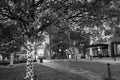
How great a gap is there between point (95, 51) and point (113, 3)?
49506mm

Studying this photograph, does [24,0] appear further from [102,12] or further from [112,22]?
[112,22]

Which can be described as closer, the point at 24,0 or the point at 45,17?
the point at 24,0

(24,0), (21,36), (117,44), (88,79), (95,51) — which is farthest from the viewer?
(95,51)

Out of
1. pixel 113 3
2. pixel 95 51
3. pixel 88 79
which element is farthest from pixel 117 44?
pixel 113 3

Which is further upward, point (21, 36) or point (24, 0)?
point (24, 0)

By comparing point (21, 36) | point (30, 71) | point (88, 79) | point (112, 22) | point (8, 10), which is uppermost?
point (8, 10)

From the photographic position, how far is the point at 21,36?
9.48 meters

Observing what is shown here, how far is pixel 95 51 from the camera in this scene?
56.0 meters

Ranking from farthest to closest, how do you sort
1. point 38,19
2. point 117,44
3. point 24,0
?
point 117,44
point 38,19
point 24,0

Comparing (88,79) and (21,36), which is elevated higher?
(21,36)

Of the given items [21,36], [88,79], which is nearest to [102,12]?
[21,36]

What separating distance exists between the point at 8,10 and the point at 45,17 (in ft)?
6.46

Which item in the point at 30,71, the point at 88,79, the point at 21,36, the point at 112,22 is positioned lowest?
the point at 88,79

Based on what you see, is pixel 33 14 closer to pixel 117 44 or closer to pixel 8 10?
pixel 8 10
